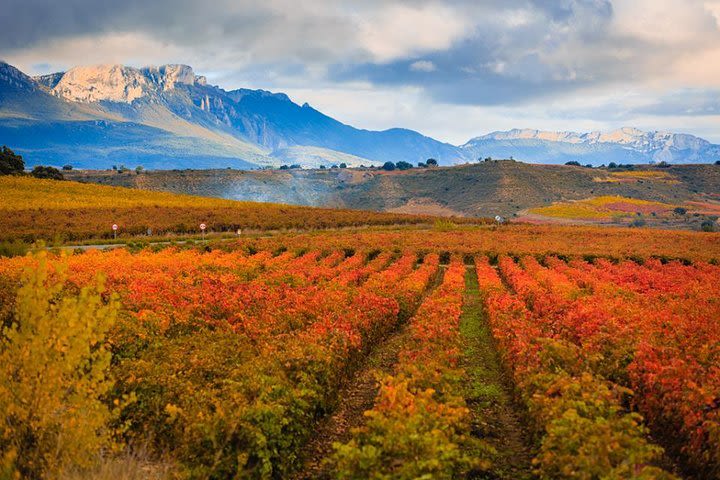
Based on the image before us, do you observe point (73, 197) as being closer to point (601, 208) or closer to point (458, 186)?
point (601, 208)

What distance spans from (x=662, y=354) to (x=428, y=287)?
687 inches

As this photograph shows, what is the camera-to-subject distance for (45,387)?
22.9ft

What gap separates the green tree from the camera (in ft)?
260

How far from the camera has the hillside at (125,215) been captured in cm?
4893

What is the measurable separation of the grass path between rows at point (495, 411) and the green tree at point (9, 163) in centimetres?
7788

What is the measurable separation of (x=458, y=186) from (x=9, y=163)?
91.8m

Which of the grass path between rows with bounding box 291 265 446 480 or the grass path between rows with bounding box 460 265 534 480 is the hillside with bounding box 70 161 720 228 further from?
the grass path between rows with bounding box 291 265 446 480

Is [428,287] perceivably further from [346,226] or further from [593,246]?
[346,226]

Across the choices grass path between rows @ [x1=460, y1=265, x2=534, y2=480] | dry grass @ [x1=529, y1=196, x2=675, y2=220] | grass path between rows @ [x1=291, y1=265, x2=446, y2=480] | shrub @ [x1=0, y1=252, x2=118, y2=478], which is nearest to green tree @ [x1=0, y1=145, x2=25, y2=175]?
grass path between rows @ [x1=460, y1=265, x2=534, y2=480]

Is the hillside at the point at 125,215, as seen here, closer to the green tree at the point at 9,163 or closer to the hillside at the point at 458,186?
the green tree at the point at 9,163

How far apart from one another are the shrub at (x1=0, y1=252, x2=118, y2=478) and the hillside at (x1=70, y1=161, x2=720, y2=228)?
4422 inches

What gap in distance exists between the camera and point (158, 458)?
910cm

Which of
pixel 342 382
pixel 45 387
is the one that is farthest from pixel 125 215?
pixel 45 387

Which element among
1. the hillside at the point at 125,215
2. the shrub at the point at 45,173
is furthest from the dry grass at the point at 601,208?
the shrub at the point at 45,173
